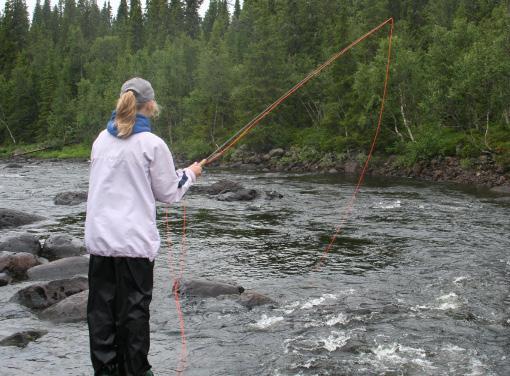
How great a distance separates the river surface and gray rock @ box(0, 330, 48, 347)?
0.14 m

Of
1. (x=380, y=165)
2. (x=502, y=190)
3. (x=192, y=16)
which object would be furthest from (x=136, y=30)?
(x=502, y=190)

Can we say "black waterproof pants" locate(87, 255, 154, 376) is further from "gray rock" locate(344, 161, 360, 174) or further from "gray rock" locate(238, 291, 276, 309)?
"gray rock" locate(344, 161, 360, 174)

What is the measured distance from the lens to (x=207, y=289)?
10.6 m

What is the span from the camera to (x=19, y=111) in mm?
82312

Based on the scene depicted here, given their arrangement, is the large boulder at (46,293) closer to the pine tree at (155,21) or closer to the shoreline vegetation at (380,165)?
the shoreline vegetation at (380,165)

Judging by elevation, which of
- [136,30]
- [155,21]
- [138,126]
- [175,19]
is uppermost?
[155,21]

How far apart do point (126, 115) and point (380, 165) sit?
3716cm

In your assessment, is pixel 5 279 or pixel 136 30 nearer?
pixel 5 279

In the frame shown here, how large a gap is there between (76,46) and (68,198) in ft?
282

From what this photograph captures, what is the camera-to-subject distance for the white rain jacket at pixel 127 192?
467 centimetres

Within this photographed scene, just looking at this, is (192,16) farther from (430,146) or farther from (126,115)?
(126,115)

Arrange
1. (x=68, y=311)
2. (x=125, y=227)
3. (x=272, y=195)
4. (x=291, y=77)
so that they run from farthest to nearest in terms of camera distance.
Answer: (x=291, y=77), (x=272, y=195), (x=68, y=311), (x=125, y=227)

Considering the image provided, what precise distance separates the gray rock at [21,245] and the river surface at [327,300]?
9.87 ft

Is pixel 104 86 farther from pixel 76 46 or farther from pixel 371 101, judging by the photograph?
pixel 371 101
